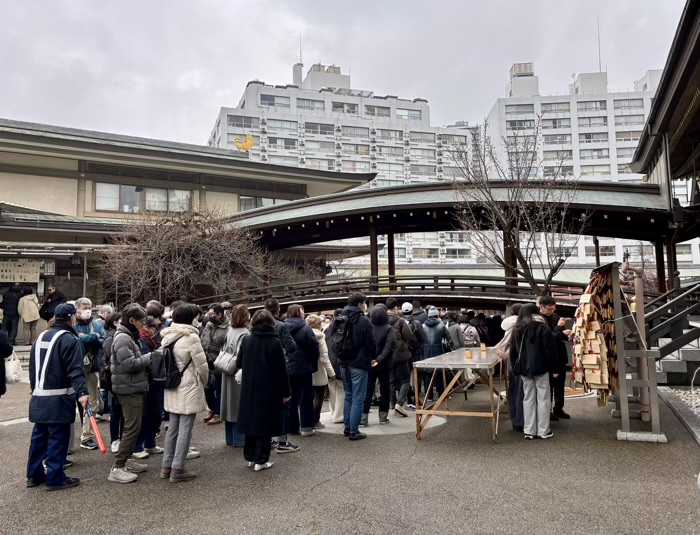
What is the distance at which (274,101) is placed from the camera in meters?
65.6

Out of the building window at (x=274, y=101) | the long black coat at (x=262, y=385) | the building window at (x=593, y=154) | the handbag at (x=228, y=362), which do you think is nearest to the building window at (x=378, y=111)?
the building window at (x=274, y=101)

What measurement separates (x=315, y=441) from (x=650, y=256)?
166ft

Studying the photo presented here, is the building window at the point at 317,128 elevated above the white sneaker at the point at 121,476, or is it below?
above

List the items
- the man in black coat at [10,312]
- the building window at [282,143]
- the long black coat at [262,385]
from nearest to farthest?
the long black coat at [262,385], the man in black coat at [10,312], the building window at [282,143]

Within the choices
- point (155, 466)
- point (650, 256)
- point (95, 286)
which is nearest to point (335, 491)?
point (155, 466)

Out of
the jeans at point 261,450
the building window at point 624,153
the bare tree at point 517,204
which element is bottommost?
the jeans at point 261,450

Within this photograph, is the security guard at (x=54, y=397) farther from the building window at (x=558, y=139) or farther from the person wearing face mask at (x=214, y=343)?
the building window at (x=558, y=139)

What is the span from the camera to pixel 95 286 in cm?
2009

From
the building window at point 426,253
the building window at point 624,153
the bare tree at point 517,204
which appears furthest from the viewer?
the building window at point 624,153

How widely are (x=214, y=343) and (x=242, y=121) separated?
5929cm

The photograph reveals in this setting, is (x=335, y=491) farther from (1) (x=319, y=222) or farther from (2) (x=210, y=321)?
(1) (x=319, y=222)

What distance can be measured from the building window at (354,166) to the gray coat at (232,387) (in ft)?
197

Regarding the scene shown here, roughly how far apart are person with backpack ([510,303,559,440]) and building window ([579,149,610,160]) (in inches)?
2590

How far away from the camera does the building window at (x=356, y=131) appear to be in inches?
2611
